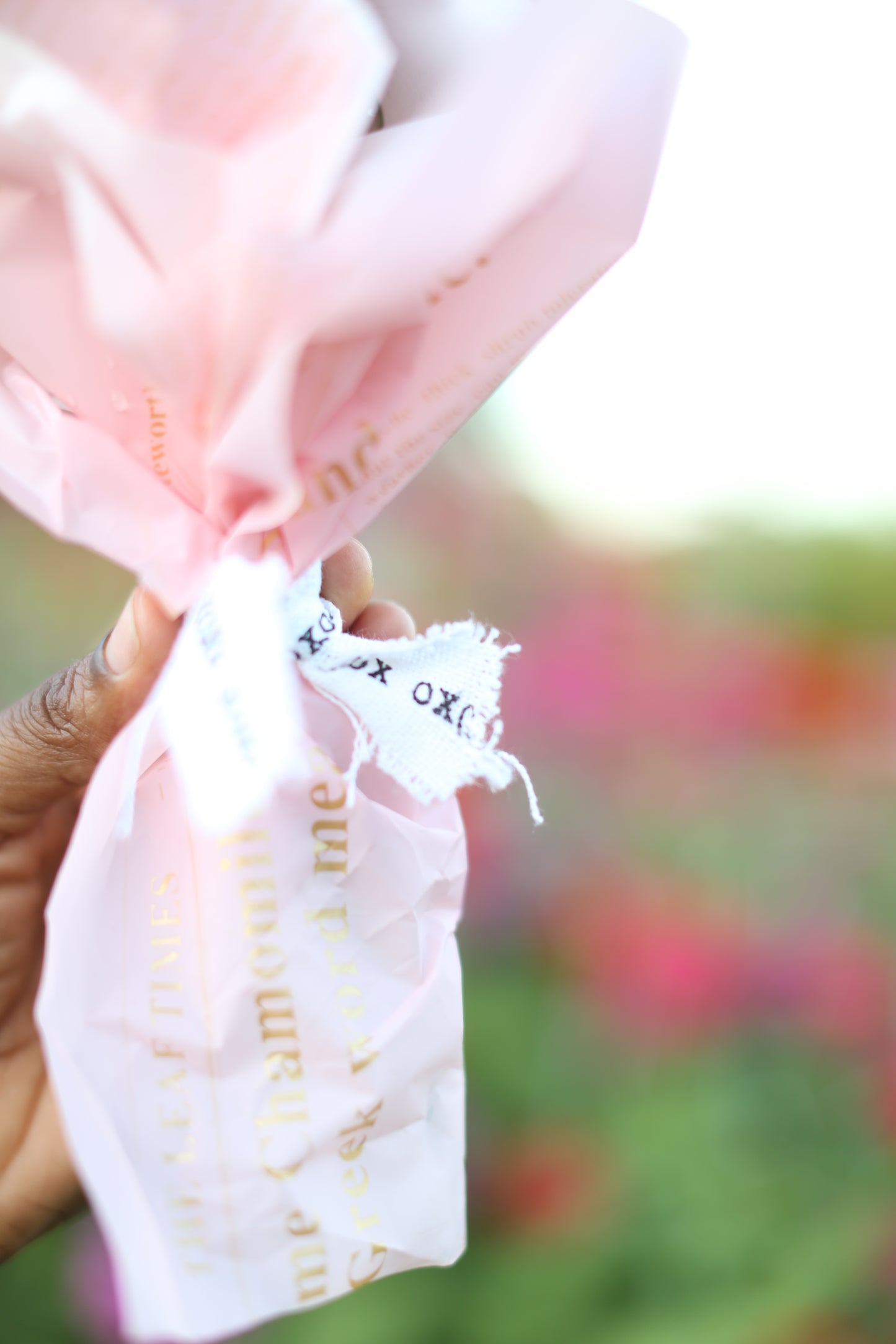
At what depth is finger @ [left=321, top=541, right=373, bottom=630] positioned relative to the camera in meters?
0.54

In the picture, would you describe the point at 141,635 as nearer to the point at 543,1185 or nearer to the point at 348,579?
the point at 348,579

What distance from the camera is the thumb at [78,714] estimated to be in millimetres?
483

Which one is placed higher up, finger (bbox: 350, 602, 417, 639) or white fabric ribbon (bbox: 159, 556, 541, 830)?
finger (bbox: 350, 602, 417, 639)

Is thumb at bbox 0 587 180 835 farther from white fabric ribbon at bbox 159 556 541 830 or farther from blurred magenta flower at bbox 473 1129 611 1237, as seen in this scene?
blurred magenta flower at bbox 473 1129 611 1237

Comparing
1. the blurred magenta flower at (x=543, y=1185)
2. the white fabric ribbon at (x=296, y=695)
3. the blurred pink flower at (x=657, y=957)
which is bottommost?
the blurred magenta flower at (x=543, y=1185)

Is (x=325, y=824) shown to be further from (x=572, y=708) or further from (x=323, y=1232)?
(x=572, y=708)

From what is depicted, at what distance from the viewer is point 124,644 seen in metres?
0.49

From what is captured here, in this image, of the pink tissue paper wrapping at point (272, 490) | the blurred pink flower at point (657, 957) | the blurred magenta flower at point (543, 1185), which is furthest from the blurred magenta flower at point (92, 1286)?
the pink tissue paper wrapping at point (272, 490)

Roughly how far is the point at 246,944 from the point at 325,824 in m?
0.05

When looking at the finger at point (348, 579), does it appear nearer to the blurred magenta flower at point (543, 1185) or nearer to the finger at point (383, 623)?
the finger at point (383, 623)

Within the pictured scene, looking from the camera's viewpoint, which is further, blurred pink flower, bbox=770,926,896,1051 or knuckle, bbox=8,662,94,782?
blurred pink flower, bbox=770,926,896,1051

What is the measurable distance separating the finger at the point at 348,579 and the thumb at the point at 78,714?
0.31 ft

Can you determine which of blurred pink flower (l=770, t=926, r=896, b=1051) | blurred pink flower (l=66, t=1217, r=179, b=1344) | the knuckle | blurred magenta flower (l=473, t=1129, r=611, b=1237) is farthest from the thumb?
blurred pink flower (l=770, t=926, r=896, b=1051)

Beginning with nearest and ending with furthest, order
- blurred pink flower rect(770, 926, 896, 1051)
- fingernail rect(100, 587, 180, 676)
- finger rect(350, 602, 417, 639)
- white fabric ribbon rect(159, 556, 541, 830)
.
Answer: white fabric ribbon rect(159, 556, 541, 830) → fingernail rect(100, 587, 180, 676) → finger rect(350, 602, 417, 639) → blurred pink flower rect(770, 926, 896, 1051)
